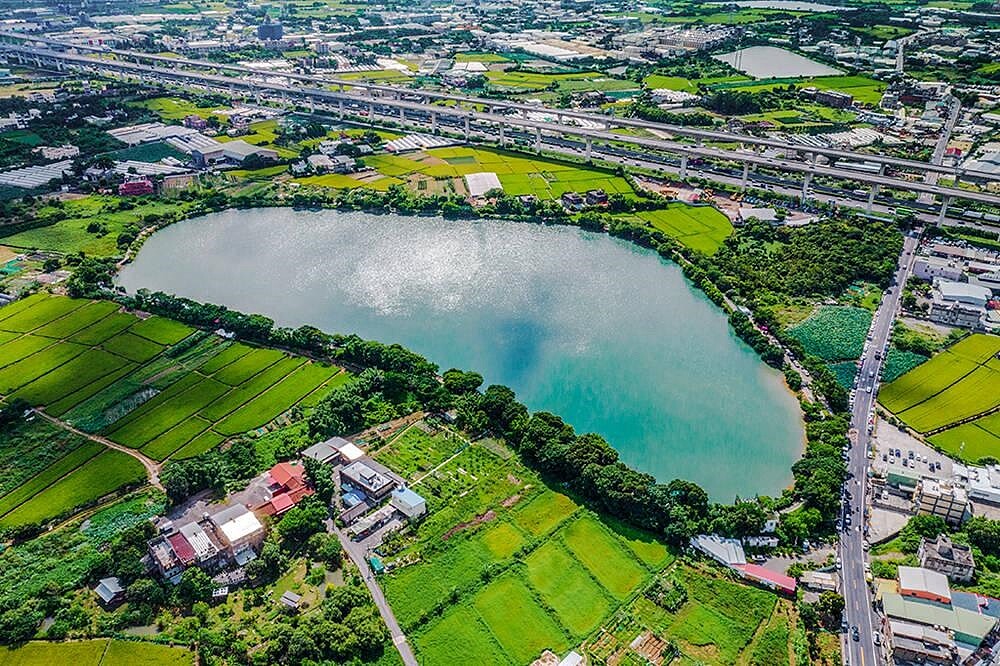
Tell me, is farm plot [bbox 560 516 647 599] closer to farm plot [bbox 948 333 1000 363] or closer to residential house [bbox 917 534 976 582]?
residential house [bbox 917 534 976 582]

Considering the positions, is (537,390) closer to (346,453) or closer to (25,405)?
(346,453)

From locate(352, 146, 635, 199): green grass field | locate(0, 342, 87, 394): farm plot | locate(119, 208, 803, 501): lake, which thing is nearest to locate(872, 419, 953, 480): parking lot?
locate(119, 208, 803, 501): lake

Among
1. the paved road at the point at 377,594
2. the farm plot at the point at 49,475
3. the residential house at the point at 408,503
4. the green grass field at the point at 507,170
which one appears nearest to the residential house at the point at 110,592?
the farm plot at the point at 49,475

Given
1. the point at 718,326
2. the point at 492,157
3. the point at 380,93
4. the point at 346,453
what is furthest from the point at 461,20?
the point at 346,453

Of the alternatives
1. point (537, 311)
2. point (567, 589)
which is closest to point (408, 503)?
point (567, 589)

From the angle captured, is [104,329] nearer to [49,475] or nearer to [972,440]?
[49,475]

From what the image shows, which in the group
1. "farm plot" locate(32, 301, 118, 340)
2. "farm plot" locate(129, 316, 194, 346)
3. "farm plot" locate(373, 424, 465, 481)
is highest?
"farm plot" locate(32, 301, 118, 340)
